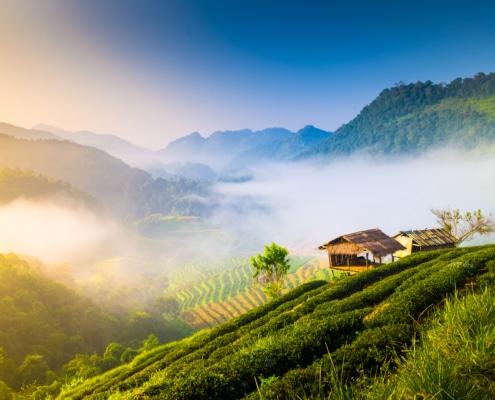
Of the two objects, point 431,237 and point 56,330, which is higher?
point 431,237

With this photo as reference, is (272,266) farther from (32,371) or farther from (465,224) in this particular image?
(32,371)

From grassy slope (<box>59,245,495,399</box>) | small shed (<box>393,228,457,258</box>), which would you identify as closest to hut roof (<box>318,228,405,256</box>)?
small shed (<box>393,228,457,258</box>)

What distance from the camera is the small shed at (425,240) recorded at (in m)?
37.6

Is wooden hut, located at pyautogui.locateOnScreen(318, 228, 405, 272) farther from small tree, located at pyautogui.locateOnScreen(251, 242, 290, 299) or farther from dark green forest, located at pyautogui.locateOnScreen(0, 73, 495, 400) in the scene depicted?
small tree, located at pyautogui.locateOnScreen(251, 242, 290, 299)

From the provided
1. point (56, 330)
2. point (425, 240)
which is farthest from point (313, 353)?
point (56, 330)

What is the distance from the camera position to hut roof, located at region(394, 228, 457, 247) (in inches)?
1484

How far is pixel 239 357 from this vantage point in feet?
32.0

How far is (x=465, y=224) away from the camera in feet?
142

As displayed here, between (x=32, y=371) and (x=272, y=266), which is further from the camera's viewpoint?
(x=32, y=371)

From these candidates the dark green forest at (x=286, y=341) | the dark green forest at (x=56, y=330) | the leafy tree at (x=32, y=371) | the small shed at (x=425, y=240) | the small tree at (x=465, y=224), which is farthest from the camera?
the dark green forest at (x=56, y=330)

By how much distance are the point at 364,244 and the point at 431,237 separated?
42.7ft

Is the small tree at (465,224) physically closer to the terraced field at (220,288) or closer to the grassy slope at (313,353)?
the grassy slope at (313,353)

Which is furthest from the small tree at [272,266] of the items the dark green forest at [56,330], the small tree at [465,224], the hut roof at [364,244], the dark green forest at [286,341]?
the small tree at [465,224]

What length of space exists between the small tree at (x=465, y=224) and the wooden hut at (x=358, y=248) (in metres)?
14.5
